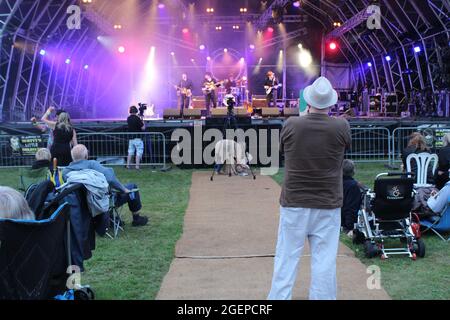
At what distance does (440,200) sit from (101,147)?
33.2ft

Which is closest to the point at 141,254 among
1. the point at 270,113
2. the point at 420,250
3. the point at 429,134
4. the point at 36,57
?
the point at 420,250

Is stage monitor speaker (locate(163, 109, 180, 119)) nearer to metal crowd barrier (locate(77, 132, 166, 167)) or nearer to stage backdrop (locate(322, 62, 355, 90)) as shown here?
metal crowd barrier (locate(77, 132, 166, 167))

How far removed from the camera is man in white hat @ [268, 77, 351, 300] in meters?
3.31

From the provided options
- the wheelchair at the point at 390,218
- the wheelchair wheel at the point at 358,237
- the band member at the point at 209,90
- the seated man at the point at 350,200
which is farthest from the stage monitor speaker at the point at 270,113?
the wheelchair at the point at 390,218

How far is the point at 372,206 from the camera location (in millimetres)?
5250

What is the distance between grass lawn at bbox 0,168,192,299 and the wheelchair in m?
2.19

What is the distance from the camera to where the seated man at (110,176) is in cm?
573

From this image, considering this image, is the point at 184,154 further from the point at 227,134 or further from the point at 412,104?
the point at 412,104

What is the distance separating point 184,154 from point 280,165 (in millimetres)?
2621

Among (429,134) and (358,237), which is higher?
(429,134)

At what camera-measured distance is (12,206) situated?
9.78ft

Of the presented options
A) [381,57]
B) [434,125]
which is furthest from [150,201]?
[381,57]

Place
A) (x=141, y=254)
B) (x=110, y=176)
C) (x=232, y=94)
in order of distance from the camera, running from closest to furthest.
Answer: (x=141, y=254), (x=110, y=176), (x=232, y=94)

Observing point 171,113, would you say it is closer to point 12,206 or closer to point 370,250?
point 370,250
